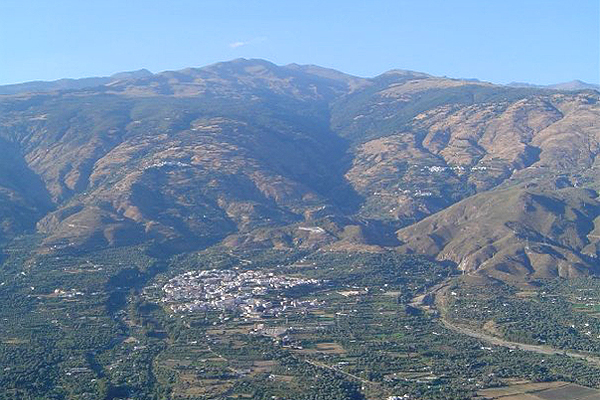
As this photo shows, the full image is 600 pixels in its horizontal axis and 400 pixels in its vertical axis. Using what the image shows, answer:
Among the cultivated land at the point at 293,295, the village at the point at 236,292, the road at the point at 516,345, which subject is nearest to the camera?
the cultivated land at the point at 293,295

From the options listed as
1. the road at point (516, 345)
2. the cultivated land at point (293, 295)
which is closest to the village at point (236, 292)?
the cultivated land at point (293, 295)

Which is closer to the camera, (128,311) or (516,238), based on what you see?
(128,311)

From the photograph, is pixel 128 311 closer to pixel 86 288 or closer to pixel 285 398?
pixel 86 288

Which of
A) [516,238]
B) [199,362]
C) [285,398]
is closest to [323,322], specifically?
[199,362]

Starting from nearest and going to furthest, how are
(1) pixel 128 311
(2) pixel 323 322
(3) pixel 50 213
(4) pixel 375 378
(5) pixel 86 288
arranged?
(4) pixel 375 378
(2) pixel 323 322
(1) pixel 128 311
(5) pixel 86 288
(3) pixel 50 213

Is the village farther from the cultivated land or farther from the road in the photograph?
the road

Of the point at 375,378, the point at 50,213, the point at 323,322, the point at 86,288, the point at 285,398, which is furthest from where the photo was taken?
the point at 50,213

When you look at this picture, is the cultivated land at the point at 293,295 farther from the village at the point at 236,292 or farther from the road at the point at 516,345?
the village at the point at 236,292

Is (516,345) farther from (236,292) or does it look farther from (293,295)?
(236,292)
